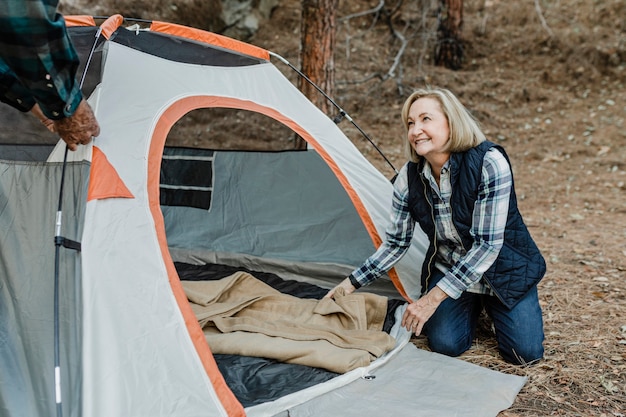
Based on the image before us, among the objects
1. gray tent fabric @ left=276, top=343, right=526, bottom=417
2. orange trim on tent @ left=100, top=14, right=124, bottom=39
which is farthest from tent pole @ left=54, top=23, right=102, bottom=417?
gray tent fabric @ left=276, top=343, right=526, bottom=417

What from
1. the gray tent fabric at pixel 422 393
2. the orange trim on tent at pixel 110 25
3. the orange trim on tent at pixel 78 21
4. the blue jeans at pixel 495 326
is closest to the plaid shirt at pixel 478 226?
the blue jeans at pixel 495 326

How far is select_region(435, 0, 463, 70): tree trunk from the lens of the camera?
6766mm

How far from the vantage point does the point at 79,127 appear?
1805mm

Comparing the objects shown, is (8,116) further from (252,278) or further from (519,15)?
(519,15)

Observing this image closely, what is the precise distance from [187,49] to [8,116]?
79 centimetres

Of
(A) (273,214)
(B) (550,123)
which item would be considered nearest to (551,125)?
(B) (550,123)

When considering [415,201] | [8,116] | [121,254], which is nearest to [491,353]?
[415,201]

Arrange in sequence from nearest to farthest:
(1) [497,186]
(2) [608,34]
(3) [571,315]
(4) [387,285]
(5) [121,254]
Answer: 1. (5) [121,254]
2. (1) [497,186]
3. (3) [571,315]
4. (4) [387,285]
5. (2) [608,34]

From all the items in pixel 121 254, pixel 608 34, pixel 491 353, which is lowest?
pixel 491 353

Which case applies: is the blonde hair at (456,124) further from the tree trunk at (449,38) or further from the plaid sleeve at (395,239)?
the tree trunk at (449,38)

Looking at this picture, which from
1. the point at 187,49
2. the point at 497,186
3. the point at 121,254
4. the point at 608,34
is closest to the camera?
the point at 121,254

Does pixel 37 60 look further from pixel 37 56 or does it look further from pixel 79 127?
pixel 79 127

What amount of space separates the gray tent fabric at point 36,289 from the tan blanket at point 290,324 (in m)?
0.72

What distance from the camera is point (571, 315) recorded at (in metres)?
2.77
